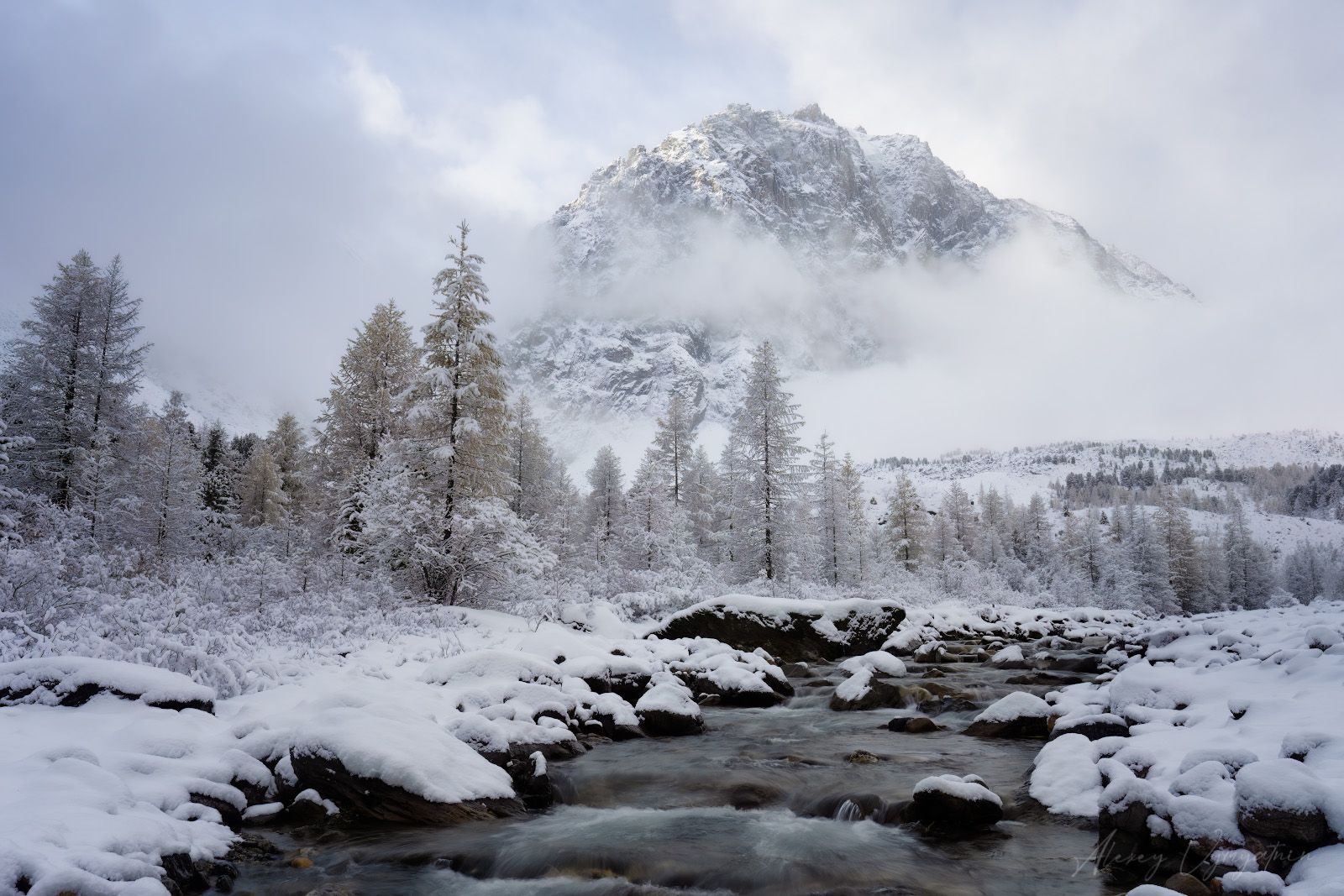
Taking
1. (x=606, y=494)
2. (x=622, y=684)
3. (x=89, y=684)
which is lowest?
(x=622, y=684)

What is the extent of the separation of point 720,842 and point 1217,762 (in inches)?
180

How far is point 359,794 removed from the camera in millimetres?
6648

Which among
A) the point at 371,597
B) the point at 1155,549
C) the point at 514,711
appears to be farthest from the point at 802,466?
the point at 1155,549

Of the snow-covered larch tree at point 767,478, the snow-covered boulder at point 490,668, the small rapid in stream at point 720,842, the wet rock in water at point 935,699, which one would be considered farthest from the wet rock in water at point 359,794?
the snow-covered larch tree at point 767,478

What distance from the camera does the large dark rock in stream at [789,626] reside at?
59.6 feet

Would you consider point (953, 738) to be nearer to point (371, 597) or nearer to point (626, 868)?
point (626, 868)

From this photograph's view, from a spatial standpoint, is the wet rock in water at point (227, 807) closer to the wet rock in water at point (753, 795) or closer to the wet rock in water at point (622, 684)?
the wet rock in water at point (753, 795)

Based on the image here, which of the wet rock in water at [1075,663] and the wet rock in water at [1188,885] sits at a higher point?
the wet rock in water at [1188,885]

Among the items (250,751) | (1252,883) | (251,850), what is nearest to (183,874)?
(251,850)

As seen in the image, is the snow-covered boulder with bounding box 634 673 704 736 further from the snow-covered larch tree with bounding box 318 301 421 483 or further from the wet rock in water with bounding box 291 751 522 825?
the snow-covered larch tree with bounding box 318 301 421 483

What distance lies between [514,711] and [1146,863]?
711 cm

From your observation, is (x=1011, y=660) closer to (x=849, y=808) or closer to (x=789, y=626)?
(x=789, y=626)

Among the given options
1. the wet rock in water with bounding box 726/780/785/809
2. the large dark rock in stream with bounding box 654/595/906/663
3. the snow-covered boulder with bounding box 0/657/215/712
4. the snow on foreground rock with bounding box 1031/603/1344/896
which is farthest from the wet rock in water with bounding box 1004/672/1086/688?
the snow-covered boulder with bounding box 0/657/215/712

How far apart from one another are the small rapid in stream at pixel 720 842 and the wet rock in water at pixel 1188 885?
655mm
